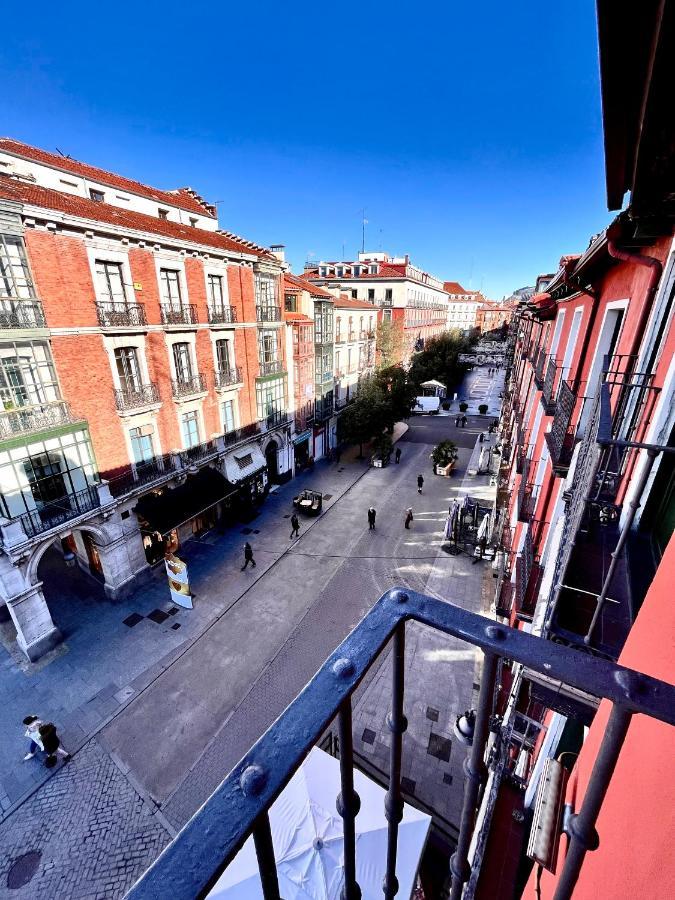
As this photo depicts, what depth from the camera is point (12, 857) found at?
26.9 ft

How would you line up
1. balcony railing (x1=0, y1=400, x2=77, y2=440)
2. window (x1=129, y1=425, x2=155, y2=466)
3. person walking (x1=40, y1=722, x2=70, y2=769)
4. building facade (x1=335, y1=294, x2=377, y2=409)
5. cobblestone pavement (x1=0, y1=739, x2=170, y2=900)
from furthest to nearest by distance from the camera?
building facade (x1=335, y1=294, x2=377, y2=409), window (x1=129, y1=425, x2=155, y2=466), balcony railing (x1=0, y1=400, x2=77, y2=440), person walking (x1=40, y1=722, x2=70, y2=769), cobblestone pavement (x1=0, y1=739, x2=170, y2=900)

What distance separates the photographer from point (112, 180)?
18.7 m

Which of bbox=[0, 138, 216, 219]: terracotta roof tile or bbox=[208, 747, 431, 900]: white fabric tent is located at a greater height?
bbox=[0, 138, 216, 219]: terracotta roof tile

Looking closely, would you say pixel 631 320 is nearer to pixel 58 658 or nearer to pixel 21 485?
pixel 21 485

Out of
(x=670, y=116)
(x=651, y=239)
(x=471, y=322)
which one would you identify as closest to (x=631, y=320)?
(x=651, y=239)

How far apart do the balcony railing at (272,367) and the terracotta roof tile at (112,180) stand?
31.2 feet

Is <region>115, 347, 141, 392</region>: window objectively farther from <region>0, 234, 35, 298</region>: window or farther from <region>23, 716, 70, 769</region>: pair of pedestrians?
<region>23, 716, 70, 769</region>: pair of pedestrians

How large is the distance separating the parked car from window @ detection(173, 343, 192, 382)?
831 cm

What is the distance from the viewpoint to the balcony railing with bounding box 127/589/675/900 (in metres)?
0.92

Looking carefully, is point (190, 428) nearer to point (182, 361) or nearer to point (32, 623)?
point (182, 361)

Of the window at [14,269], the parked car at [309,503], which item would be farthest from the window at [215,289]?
the parked car at [309,503]

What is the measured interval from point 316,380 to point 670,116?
A: 24468mm

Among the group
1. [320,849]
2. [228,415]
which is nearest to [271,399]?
[228,415]

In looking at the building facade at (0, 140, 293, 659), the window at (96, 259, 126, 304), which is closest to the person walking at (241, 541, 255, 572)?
the building facade at (0, 140, 293, 659)
